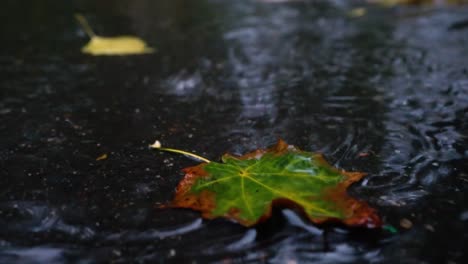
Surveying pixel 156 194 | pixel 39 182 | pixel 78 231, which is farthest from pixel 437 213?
pixel 39 182

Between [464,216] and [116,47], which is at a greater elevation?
[116,47]

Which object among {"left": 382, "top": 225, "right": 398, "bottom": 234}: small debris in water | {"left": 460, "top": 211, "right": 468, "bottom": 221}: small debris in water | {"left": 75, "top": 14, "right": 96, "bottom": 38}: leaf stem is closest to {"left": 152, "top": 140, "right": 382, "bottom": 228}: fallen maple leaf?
{"left": 382, "top": 225, "right": 398, "bottom": 234}: small debris in water

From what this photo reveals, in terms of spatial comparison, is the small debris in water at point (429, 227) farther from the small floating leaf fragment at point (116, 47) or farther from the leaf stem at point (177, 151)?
the small floating leaf fragment at point (116, 47)

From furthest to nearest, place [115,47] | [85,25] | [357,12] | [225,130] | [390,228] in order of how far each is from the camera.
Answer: [357,12] < [85,25] < [115,47] < [225,130] < [390,228]

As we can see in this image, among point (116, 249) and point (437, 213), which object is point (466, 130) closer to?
point (437, 213)

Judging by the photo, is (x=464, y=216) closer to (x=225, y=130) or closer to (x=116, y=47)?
(x=225, y=130)

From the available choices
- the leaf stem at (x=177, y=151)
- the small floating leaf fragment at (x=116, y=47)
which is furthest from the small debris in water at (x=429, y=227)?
the small floating leaf fragment at (x=116, y=47)

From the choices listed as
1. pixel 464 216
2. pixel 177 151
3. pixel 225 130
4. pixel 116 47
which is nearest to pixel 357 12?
pixel 116 47
